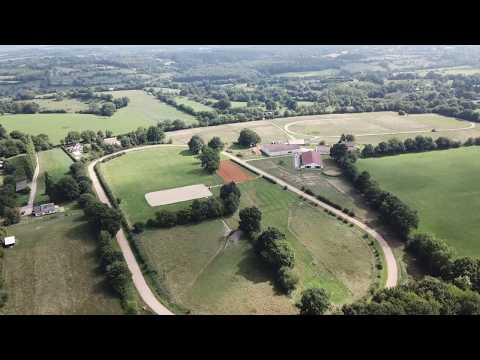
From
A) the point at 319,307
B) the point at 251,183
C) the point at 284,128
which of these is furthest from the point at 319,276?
the point at 284,128

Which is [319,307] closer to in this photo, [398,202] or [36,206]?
[398,202]

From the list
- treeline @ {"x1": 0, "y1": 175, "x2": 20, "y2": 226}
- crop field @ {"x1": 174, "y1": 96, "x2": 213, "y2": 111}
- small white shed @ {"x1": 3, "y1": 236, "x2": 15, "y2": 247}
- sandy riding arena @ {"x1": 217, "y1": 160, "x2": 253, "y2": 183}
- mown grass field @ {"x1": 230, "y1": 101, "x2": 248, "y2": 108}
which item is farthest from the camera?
mown grass field @ {"x1": 230, "y1": 101, "x2": 248, "y2": 108}

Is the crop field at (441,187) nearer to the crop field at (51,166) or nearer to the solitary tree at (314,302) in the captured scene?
the solitary tree at (314,302)

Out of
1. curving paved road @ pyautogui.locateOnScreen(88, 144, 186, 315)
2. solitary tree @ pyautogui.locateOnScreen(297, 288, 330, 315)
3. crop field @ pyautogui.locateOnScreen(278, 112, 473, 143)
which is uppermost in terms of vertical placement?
crop field @ pyautogui.locateOnScreen(278, 112, 473, 143)

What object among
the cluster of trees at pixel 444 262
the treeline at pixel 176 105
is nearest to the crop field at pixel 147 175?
the cluster of trees at pixel 444 262

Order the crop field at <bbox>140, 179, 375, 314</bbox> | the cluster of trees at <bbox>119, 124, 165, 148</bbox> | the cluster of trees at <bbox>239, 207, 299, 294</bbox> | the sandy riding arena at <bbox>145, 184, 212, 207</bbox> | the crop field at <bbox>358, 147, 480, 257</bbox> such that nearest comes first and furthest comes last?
1. the crop field at <bbox>140, 179, 375, 314</bbox>
2. the cluster of trees at <bbox>239, 207, 299, 294</bbox>
3. the crop field at <bbox>358, 147, 480, 257</bbox>
4. the sandy riding arena at <bbox>145, 184, 212, 207</bbox>
5. the cluster of trees at <bbox>119, 124, 165, 148</bbox>

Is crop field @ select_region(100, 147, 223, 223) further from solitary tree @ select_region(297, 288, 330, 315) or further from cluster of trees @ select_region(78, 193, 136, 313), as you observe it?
solitary tree @ select_region(297, 288, 330, 315)

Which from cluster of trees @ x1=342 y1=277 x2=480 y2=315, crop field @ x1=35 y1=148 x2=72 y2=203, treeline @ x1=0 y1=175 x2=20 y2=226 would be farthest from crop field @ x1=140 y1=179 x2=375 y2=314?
crop field @ x1=35 y1=148 x2=72 y2=203
